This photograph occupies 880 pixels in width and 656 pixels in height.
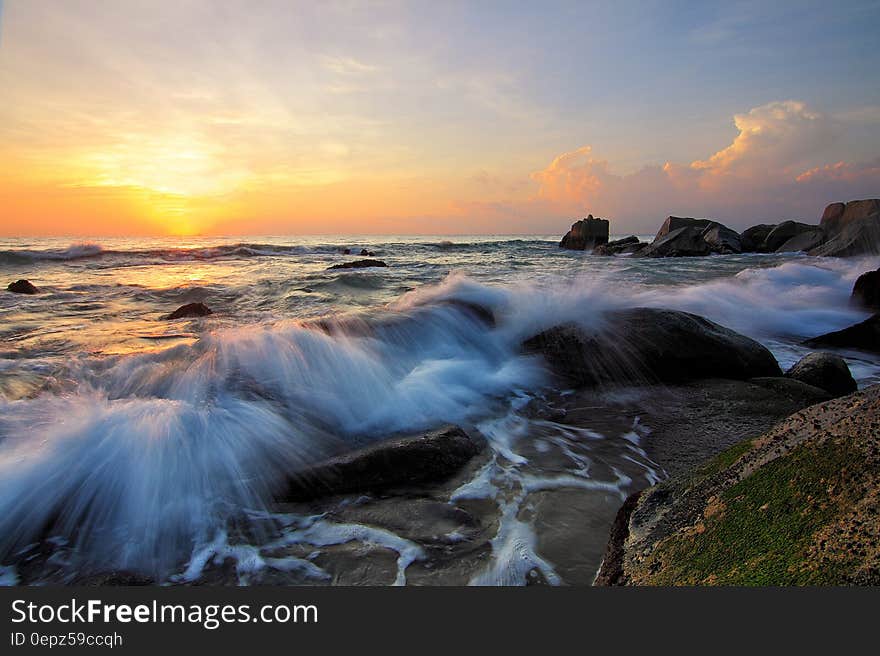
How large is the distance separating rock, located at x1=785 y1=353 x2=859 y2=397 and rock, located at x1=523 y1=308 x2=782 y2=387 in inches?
11.6

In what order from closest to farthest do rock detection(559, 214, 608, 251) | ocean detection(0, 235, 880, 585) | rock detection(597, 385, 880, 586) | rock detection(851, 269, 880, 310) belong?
rock detection(597, 385, 880, 586)
ocean detection(0, 235, 880, 585)
rock detection(851, 269, 880, 310)
rock detection(559, 214, 608, 251)

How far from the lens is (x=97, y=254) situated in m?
25.3

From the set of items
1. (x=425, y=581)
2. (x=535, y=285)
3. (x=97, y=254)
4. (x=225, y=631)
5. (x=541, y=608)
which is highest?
(x=97, y=254)

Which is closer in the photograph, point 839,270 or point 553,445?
point 553,445

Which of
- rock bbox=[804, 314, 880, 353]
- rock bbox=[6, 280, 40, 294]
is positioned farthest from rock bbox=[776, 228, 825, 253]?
rock bbox=[6, 280, 40, 294]

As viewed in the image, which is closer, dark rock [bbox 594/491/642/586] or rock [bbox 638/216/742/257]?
dark rock [bbox 594/491/642/586]

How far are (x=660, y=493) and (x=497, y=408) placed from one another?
7.75 ft

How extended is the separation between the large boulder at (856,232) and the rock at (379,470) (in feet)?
76.1

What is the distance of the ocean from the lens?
2389 mm

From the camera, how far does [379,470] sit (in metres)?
3.00

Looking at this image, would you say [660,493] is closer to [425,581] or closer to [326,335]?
[425,581]

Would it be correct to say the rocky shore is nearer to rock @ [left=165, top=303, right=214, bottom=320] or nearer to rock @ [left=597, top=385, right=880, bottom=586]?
rock @ [left=597, top=385, right=880, bottom=586]

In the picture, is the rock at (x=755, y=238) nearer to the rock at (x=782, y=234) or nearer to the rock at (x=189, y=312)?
the rock at (x=782, y=234)

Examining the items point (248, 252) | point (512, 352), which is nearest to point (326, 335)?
point (512, 352)
